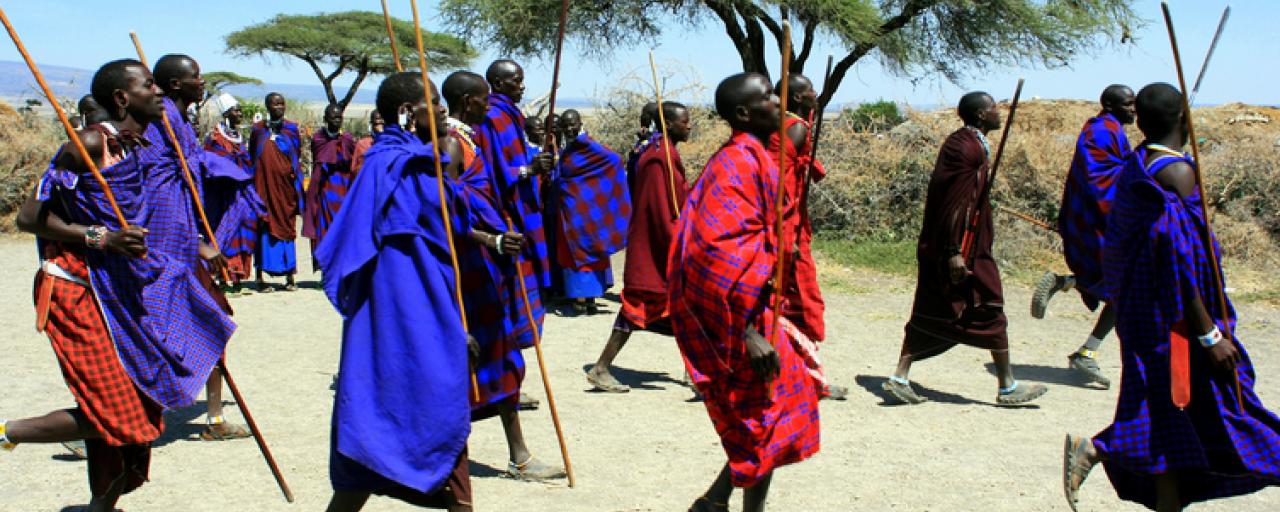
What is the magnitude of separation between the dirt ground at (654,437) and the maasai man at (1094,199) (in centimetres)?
39

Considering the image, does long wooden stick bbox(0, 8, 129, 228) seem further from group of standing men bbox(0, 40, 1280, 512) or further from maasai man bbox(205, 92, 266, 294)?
maasai man bbox(205, 92, 266, 294)

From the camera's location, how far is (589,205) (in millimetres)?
9211

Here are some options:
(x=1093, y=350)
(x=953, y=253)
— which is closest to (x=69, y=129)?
(x=953, y=253)

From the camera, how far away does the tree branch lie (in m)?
21.8

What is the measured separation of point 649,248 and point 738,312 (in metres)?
3.59

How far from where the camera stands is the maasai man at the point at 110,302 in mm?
4121

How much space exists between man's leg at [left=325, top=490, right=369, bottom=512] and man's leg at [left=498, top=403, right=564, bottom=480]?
1.53 m

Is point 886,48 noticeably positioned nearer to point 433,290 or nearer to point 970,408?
point 970,408

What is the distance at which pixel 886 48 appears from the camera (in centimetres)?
2269

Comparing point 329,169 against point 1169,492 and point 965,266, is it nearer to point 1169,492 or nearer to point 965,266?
point 965,266

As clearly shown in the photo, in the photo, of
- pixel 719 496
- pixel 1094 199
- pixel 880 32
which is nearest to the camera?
pixel 719 496

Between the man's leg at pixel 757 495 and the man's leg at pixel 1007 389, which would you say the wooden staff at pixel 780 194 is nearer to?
the man's leg at pixel 757 495

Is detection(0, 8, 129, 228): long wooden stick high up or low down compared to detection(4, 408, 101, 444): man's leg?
up

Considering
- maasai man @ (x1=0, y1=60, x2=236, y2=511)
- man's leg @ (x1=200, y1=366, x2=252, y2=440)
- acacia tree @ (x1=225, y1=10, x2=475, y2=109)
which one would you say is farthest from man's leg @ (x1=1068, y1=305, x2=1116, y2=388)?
acacia tree @ (x1=225, y1=10, x2=475, y2=109)
